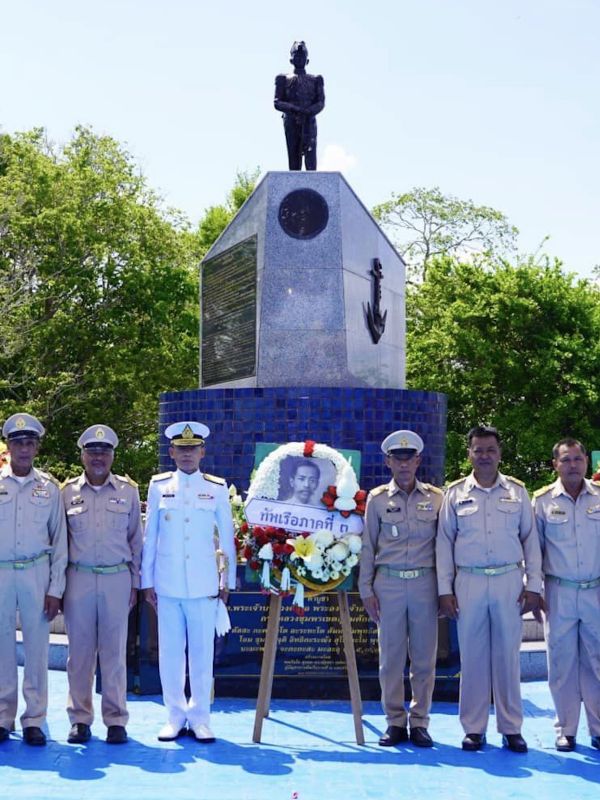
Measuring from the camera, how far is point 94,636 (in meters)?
6.48

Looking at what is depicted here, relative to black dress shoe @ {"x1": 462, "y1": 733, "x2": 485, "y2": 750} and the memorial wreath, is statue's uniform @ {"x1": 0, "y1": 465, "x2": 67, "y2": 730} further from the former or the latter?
black dress shoe @ {"x1": 462, "y1": 733, "x2": 485, "y2": 750}

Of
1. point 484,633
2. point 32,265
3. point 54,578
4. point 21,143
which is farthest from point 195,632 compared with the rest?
point 21,143

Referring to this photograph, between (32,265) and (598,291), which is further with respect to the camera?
(598,291)

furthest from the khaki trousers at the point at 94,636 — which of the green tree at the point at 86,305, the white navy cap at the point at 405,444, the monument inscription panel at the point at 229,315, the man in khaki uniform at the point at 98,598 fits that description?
the green tree at the point at 86,305

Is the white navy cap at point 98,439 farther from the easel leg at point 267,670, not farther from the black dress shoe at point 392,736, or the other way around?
the black dress shoe at point 392,736

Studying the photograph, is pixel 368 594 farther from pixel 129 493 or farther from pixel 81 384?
pixel 81 384

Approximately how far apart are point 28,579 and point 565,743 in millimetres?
3370

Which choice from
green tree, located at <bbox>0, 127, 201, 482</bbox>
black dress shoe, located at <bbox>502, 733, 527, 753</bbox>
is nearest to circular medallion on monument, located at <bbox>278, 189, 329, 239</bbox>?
black dress shoe, located at <bbox>502, 733, 527, 753</bbox>

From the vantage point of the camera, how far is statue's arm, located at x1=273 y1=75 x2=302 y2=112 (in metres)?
9.39

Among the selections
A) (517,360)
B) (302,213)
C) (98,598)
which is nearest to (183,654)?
(98,598)

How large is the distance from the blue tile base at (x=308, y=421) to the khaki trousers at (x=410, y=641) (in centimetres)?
167

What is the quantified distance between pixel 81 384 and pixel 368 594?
1784 cm

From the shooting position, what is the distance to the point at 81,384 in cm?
2345

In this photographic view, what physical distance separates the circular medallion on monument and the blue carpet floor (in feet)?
13.1
